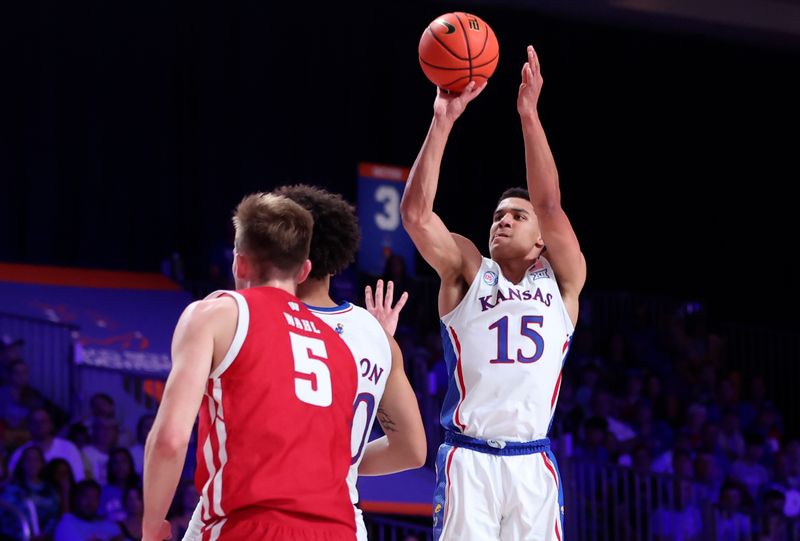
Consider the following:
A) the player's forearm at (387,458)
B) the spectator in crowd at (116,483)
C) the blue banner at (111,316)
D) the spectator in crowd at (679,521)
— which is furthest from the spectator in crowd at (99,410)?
the player's forearm at (387,458)

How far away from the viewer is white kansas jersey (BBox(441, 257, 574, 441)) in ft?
15.1

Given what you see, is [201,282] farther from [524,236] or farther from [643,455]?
[524,236]

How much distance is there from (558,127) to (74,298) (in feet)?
24.5

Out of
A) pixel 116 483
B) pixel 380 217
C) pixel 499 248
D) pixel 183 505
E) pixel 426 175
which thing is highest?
pixel 380 217

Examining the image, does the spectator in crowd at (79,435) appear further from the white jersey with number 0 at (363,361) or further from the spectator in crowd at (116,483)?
the white jersey with number 0 at (363,361)

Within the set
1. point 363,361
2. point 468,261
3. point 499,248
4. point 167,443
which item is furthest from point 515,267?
point 167,443

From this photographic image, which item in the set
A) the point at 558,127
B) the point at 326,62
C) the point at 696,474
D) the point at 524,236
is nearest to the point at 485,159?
the point at 558,127

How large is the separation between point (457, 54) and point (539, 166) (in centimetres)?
62

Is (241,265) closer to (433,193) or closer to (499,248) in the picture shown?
(433,193)

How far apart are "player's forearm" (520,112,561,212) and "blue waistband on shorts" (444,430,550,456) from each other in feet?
3.38

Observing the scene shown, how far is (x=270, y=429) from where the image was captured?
2762 mm

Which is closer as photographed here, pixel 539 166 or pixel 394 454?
pixel 394 454

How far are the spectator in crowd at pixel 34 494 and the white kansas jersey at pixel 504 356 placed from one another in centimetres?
482

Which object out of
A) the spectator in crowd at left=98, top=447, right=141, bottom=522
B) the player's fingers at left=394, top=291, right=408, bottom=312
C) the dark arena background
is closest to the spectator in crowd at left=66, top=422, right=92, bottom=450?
the dark arena background
